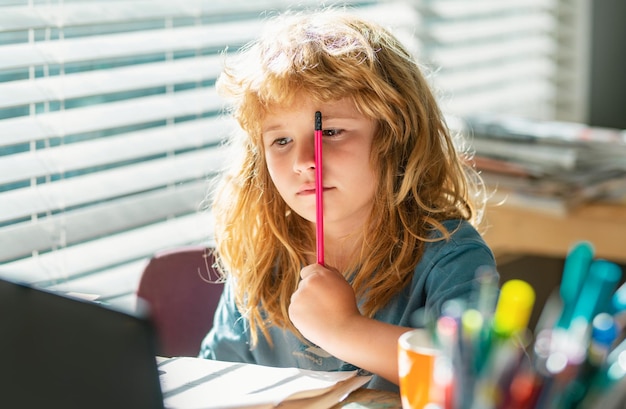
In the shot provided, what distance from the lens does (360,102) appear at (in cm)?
119

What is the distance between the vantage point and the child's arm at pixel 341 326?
3.31 feet

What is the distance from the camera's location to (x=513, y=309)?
0.65 meters

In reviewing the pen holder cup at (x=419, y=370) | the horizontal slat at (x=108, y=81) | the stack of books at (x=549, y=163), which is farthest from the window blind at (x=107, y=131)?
the pen holder cup at (x=419, y=370)

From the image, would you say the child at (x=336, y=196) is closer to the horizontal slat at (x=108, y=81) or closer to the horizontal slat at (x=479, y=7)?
the horizontal slat at (x=108, y=81)

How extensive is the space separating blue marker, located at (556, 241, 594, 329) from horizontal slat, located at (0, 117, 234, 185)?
105 centimetres

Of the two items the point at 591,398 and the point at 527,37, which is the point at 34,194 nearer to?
the point at 591,398

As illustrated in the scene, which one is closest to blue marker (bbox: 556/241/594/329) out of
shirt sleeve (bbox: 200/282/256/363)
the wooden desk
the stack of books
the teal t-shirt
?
the teal t-shirt

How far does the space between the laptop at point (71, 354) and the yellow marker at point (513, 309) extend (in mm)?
242

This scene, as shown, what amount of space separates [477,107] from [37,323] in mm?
2013

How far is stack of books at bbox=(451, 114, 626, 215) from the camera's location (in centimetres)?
202

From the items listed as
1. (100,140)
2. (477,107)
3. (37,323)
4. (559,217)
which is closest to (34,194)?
(100,140)

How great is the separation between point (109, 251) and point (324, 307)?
0.76 meters

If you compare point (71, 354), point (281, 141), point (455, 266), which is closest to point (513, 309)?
point (71, 354)

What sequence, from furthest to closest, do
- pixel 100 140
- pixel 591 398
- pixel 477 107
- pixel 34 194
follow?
pixel 477 107 → pixel 100 140 → pixel 34 194 → pixel 591 398
